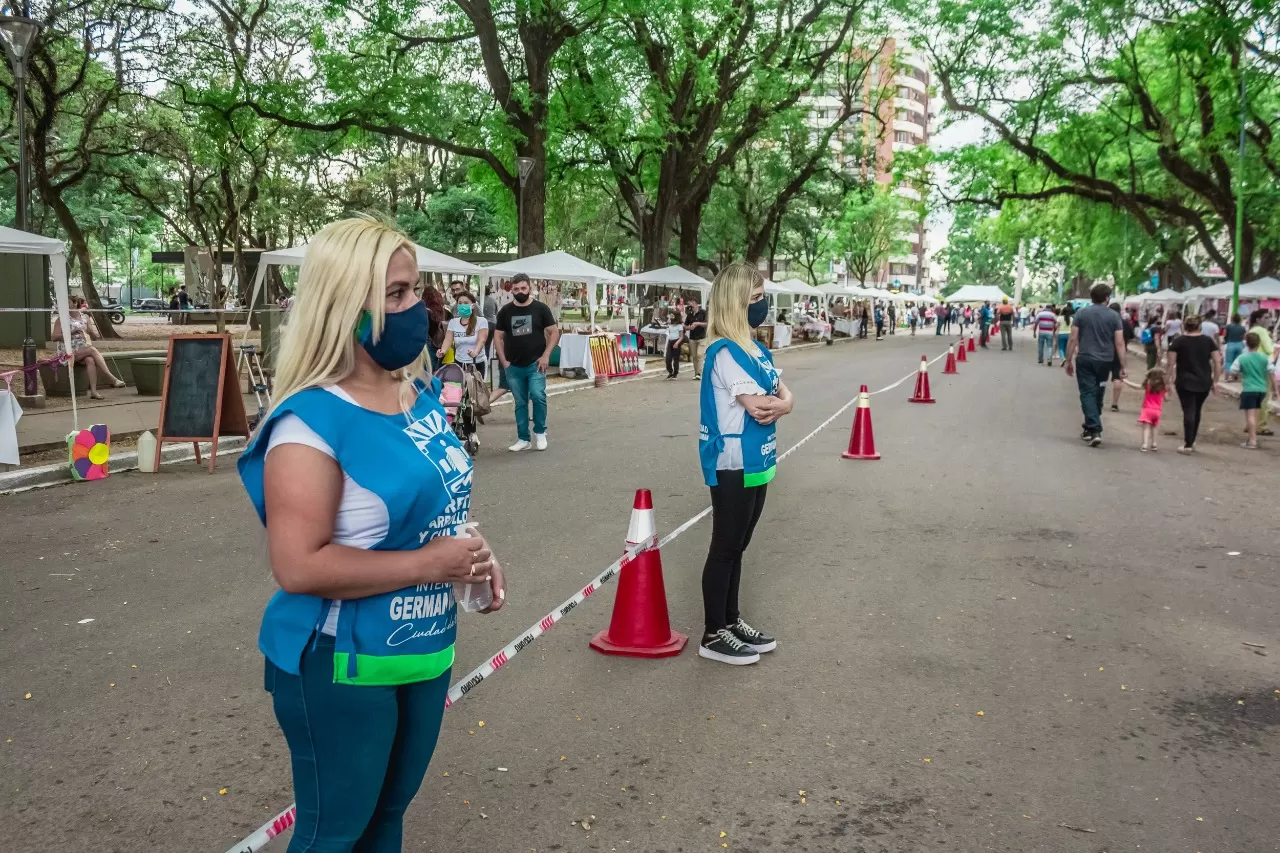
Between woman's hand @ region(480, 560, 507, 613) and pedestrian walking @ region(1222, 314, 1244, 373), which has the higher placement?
pedestrian walking @ region(1222, 314, 1244, 373)

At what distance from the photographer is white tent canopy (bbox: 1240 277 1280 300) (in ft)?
94.3

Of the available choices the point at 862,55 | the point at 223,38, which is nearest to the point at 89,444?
the point at 223,38

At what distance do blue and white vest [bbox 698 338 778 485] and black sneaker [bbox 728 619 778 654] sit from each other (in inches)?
27.8

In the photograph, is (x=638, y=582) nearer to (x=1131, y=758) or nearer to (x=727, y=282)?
(x=727, y=282)

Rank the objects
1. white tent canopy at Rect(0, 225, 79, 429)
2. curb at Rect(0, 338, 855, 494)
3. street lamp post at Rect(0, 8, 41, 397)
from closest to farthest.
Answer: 1. curb at Rect(0, 338, 855, 494)
2. white tent canopy at Rect(0, 225, 79, 429)
3. street lamp post at Rect(0, 8, 41, 397)

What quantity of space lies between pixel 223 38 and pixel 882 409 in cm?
1814

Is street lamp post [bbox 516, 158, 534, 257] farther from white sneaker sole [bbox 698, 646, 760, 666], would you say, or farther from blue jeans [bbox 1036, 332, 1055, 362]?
white sneaker sole [bbox 698, 646, 760, 666]

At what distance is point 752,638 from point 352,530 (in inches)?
134

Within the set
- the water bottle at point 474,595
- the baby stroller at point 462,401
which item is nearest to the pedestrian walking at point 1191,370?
the baby stroller at point 462,401

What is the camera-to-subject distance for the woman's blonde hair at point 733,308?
192 inches

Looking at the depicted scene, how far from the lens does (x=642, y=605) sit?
5047mm

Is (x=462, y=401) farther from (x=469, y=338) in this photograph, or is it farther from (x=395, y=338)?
(x=395, y=338)

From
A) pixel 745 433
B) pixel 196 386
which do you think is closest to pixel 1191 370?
pixel 745 433

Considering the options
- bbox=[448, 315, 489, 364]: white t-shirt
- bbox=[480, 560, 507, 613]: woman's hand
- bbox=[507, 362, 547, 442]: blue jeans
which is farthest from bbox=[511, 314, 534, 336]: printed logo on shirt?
bbox=[480, 560, 507, 613]: woman's hand
